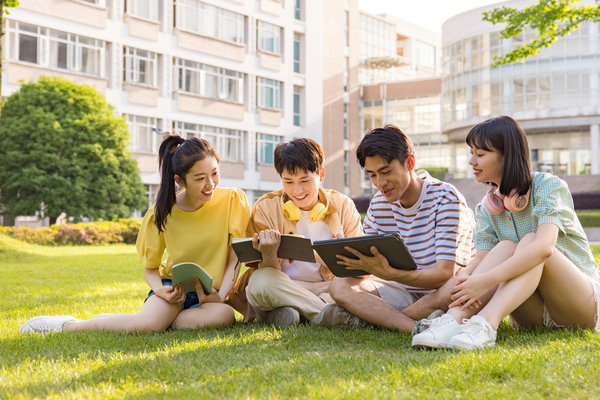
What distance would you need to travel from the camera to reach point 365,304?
4.05 meters

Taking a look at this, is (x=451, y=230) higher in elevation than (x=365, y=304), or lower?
higher

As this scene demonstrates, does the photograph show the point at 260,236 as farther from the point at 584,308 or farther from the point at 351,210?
the point at 584,308

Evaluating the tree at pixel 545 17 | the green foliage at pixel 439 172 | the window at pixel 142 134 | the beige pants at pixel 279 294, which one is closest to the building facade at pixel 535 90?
the green foliage at pixel 439 172

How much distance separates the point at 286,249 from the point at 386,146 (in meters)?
0.85

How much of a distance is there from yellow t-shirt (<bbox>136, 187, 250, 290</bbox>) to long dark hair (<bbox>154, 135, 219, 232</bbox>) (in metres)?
0.08

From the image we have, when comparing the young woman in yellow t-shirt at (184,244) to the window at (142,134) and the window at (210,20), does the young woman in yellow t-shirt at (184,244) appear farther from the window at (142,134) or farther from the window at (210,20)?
the window at (210,20)

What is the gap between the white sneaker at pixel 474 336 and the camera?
3232 mm

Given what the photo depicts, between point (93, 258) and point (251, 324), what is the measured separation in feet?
30.2

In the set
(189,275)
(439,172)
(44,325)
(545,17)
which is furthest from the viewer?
(439,172)

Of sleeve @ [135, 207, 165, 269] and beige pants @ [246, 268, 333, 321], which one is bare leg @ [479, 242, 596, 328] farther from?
sleeve @ [135, 207, 165, 269]

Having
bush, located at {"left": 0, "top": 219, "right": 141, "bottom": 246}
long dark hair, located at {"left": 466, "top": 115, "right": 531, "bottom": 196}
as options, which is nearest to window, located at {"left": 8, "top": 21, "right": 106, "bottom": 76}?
bush, located at {"left": 0, "top": 219, "right": 141, "bottom": 246}

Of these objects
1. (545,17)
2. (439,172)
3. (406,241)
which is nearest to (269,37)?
(439,172)

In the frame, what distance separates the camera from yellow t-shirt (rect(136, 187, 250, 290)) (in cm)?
443

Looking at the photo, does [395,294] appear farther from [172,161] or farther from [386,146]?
[172,161]
